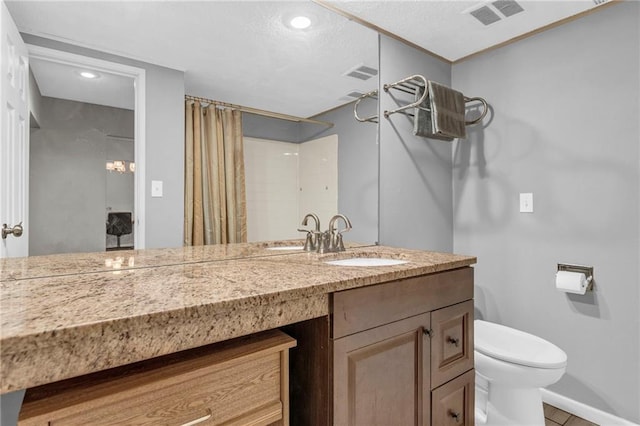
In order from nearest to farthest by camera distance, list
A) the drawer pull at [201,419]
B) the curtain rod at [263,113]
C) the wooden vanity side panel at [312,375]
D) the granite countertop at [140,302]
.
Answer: the granite countertop at [140,302]
the drawer pull at [201,419]
the wooden vanity side panel at [312,375]
the curtain rod at [263,113]

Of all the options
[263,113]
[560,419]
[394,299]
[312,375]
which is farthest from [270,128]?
[560,419]

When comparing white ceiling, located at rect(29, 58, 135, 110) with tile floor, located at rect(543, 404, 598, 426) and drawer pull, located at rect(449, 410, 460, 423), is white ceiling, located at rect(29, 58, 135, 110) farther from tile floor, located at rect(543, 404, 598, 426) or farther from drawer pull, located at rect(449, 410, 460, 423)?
tile floor, located at rect(543, 404, 598, 426)

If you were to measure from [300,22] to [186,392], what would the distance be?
1579 millimetres

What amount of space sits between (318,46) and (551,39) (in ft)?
4.38

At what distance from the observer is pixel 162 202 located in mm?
1204

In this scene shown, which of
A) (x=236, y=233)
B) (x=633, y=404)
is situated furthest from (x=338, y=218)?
(x=633, y=404)

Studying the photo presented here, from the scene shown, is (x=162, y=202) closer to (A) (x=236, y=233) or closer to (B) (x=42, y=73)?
(A) (x=236, y=233)

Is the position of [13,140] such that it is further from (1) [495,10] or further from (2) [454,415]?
(1) [495,10]

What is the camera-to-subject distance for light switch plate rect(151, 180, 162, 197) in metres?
1.18

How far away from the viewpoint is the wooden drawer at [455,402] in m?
1.21

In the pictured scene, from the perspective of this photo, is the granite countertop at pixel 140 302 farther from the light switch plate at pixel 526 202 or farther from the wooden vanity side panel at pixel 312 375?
the light switch plate at pixel 526 202

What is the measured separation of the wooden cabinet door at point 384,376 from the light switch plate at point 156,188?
2.63 ft

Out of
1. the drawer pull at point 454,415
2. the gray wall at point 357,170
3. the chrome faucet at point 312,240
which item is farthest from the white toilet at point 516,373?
the chrome faucet at point 312,240

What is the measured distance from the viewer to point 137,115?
3.76ft
